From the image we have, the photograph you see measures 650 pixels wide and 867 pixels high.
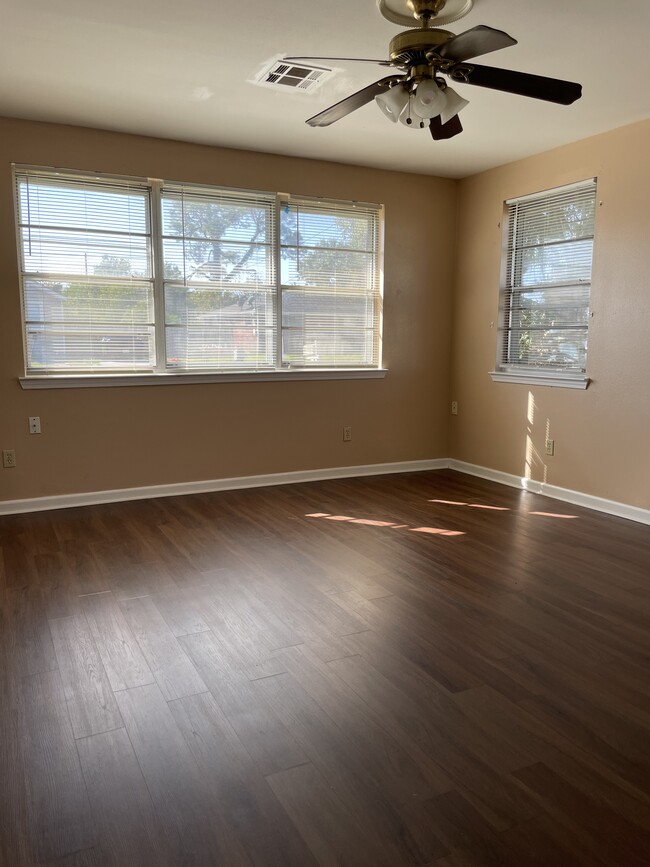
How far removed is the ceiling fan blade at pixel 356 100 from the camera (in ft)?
8.48

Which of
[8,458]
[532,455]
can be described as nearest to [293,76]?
[8,458]

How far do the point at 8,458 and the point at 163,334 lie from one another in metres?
1.39

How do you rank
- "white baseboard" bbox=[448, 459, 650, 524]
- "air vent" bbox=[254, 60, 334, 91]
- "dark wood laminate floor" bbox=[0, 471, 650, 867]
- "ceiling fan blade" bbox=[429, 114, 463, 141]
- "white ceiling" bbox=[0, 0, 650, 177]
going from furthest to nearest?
"white baseboard" bbox=[448, 459, 650, 524] < "air vent" bbox=[254, 60, 334, 91] < "ceiling fan blade" bbox=[429, 114, 463, 141] < "white ceiling" bbox=[0, 0, 650, 177] < "dark wood laminate floor" bbox=[0, 471, 650, 867]

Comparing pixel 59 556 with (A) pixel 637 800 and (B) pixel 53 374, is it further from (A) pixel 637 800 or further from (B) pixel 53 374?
(A) pixel 637 800

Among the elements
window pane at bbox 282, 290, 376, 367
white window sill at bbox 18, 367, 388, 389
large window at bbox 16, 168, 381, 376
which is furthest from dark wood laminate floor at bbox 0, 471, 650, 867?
window pane at bbox 282, 290, 376, 367

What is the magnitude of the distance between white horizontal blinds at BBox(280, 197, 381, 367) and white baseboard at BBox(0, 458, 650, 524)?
0.96m

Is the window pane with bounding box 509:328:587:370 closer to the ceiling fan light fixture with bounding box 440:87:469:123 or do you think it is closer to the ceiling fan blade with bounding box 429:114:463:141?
the ceiling fan blade with bounding box 429:114:463:141

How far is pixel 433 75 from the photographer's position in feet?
8.32

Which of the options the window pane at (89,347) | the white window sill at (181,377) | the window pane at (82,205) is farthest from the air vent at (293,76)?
the white window sill at (181,377)

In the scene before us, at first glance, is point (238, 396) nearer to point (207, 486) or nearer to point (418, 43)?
point (207, 486)

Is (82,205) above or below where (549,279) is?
above

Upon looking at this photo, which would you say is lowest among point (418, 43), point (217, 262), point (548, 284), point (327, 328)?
point (327, 328)

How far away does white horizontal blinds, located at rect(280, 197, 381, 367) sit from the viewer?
5.22m

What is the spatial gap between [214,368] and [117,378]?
2.49 feet
